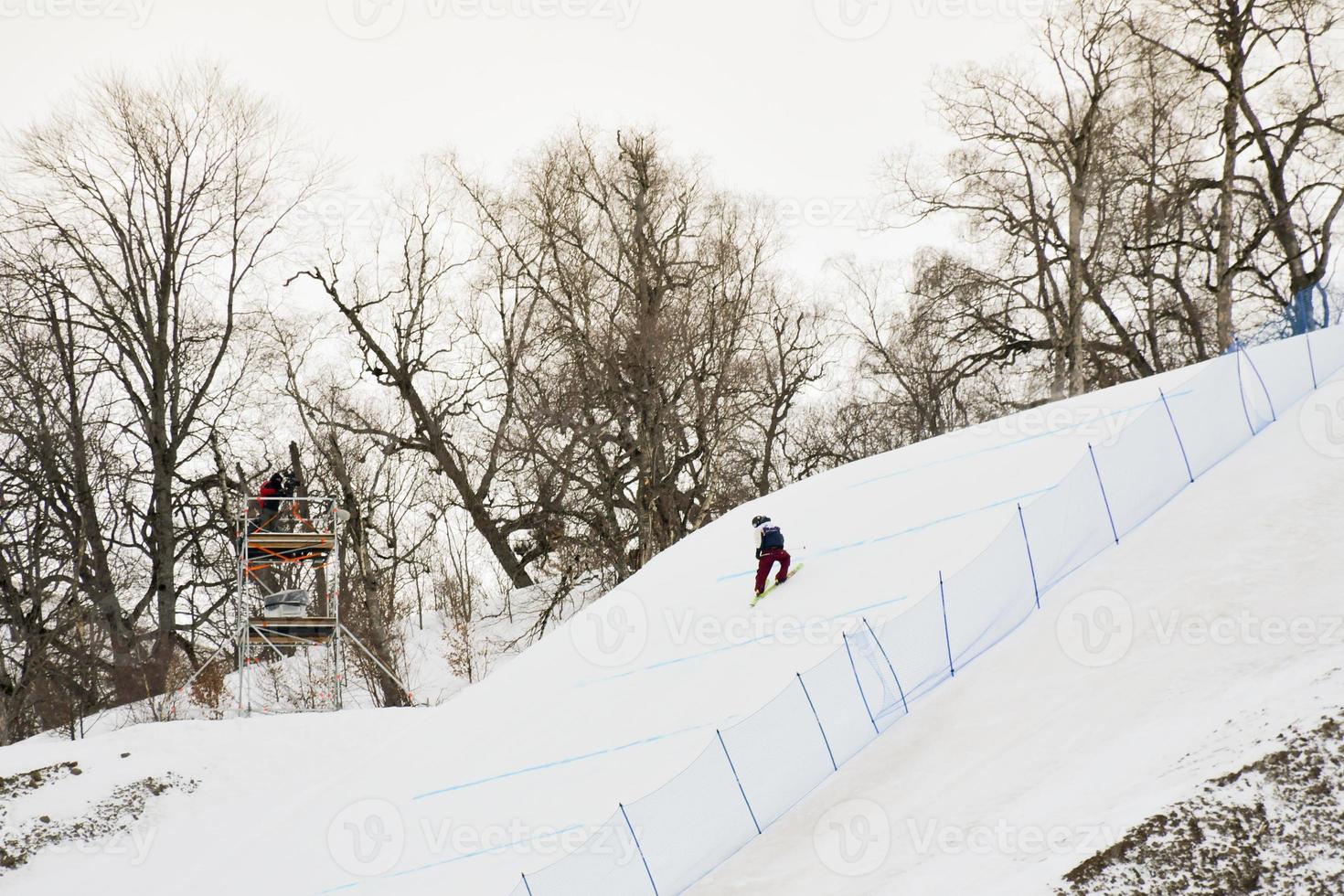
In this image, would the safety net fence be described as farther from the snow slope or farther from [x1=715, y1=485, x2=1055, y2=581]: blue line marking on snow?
[x1=715, y1=485, x2=1055, y2=581]: blue line marking on snow

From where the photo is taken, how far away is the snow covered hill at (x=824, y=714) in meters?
11.6

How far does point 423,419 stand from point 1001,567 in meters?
22.7

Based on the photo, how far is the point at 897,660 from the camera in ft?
43.8

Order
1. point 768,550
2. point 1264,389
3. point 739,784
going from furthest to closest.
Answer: point 768,550, point 1264,389, point 739,784

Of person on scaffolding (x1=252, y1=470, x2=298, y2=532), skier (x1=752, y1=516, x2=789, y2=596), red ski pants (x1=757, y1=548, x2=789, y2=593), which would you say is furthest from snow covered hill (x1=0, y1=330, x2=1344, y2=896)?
A: person on scaffolding (x1=252, y1=470, x2=298, y2=532)

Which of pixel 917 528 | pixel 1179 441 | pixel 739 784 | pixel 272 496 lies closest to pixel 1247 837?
pixel 739 784

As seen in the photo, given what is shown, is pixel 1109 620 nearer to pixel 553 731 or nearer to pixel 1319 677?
pixel 1319 677

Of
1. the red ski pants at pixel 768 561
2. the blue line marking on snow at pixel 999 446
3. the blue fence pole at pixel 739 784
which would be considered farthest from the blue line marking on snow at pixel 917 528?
the blue fence pole at pixel 739 784

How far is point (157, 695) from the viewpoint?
89.0ft

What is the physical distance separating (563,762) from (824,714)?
15.5 feet

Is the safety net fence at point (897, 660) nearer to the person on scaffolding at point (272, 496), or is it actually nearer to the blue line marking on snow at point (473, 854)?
the blue line marking on snow at point (473, 854)

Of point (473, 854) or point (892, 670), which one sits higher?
point (892, 670)

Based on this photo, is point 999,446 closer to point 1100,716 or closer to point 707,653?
point 707,653

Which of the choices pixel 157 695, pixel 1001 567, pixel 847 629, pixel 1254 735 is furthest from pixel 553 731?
pixel 157 695
